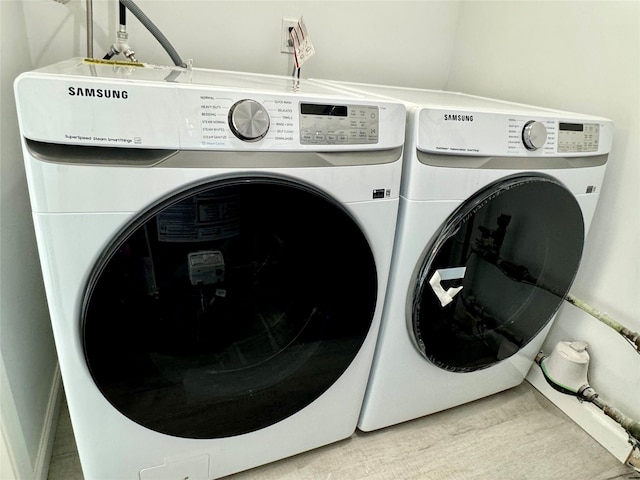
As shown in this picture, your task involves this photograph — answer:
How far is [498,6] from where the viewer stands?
4.63 ft

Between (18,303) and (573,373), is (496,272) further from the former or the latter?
(18,303)

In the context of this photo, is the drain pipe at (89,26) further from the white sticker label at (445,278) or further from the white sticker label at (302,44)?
the white sticker label at (445,278)

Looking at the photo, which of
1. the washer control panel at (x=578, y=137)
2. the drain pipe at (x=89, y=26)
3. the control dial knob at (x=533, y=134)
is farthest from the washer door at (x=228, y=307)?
the drain pipe at (x=89, y=26)

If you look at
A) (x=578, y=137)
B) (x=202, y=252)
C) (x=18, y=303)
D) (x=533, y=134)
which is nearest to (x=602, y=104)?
(x=578, y=137)

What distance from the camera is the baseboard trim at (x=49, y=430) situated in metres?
0.91

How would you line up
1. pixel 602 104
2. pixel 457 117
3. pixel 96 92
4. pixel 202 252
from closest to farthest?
pixel 96 92 < pixel 202 252 < pixel 457 117 < pixel 602 104

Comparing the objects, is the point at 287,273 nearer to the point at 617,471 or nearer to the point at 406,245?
the point at 406,245

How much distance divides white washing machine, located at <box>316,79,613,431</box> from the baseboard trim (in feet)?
2.47

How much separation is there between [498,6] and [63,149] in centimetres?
144

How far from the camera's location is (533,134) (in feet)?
2.89

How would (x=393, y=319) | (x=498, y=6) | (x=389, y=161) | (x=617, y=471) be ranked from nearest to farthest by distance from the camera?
1. (x=389, y=161)
2. (x=393, y=319)
3. (x=617, y=471)
4. (x=498, y=6)

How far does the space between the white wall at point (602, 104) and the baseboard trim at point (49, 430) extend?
57.1 inches

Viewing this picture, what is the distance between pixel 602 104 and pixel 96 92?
124 centimetres

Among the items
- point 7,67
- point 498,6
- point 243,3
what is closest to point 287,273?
point 7,67
